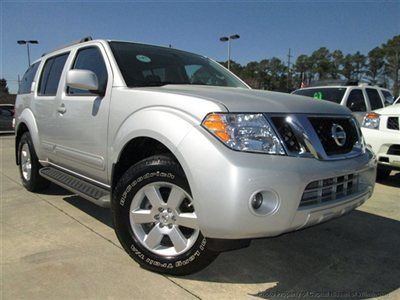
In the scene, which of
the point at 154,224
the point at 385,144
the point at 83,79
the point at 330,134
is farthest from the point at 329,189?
the point at 385,144

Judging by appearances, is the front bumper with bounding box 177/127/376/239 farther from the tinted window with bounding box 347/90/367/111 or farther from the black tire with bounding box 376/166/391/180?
the tinted window with bounding box 347/90/367/111

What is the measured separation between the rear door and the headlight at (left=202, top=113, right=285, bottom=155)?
1.29 meters

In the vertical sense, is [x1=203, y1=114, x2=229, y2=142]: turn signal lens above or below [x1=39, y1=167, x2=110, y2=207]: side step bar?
above

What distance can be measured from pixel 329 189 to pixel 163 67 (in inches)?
78.7

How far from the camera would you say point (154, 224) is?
296 cm

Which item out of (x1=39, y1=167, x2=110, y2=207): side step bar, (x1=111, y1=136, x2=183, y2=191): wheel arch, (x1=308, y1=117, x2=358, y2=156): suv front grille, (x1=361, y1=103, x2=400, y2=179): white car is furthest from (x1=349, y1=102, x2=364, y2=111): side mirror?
(x1=111, y1=136, x2=183, y2=191): wheel arch

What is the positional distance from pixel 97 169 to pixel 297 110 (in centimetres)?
189

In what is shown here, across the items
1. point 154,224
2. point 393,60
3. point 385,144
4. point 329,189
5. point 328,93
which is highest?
point 393,60

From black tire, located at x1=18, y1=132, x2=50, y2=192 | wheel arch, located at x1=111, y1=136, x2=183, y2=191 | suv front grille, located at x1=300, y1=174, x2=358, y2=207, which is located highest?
wheel arch, located at x1=111, y1=136, x2=183, y2=191

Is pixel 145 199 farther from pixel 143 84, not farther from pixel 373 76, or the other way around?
pixel 373 76

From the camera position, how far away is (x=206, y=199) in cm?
247

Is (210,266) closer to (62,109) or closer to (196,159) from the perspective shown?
(196,159)

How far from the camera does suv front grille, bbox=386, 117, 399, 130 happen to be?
5801 mm

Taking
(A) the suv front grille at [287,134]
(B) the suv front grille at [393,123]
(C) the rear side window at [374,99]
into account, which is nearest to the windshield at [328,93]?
(C) the rear side window at [374,99]
